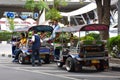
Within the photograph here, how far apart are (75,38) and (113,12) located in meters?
38.9

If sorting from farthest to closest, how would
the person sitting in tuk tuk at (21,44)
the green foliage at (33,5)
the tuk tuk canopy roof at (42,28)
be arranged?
the green foliage at (33,5) → the person sitting in tuk tuk at (21,44) → the tuk tuk canopy roof at (42,28)

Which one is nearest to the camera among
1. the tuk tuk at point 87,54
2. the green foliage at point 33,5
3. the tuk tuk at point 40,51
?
the tuk tuk at point 87,54

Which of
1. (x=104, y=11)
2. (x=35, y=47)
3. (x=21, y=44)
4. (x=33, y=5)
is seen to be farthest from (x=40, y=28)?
(x=33, y=5)

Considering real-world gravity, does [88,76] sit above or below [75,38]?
below

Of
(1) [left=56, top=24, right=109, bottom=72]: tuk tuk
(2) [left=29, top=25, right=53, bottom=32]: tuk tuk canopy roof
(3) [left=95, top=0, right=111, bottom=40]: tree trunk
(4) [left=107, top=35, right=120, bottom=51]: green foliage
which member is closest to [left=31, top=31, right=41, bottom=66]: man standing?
(2) [left=29, top=25, right=53, bottom=32]: tuk tuk canopy roof

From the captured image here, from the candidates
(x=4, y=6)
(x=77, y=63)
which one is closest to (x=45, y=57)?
(x=77, y=63)

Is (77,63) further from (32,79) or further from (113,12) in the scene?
(113,12)

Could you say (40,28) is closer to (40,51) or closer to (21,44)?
(21,44)

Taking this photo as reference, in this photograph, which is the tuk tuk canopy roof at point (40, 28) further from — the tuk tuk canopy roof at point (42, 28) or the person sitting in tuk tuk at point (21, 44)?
the person sitting in tuk tuk at point (21, 44)

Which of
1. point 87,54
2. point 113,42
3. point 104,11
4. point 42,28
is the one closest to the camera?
point 87,54

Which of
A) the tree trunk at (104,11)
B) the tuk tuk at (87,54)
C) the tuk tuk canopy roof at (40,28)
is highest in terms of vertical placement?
the tree trunk at (104,11)

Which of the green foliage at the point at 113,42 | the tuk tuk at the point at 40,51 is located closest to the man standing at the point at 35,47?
the tuk tuk at the point at 40,51

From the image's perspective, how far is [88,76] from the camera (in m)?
16.3

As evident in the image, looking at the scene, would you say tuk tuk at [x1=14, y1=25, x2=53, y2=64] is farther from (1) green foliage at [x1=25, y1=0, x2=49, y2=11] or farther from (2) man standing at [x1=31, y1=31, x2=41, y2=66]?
(1) green foliage at [x1=25, y1=0, x2=49, y2=11]
